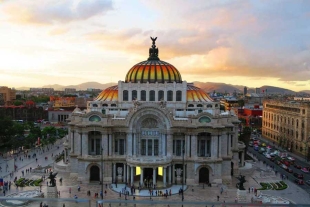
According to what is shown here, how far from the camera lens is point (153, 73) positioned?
72.4 metres

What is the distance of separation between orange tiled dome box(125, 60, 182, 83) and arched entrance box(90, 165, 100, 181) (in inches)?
788

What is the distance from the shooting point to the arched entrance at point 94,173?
6376 cm

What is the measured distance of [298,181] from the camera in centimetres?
6322

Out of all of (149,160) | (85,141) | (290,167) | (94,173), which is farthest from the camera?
(290,167)

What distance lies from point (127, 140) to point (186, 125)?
35.3 feet

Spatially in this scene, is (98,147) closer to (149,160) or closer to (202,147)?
(149,160)

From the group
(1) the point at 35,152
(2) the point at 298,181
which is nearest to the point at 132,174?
(2) the point at 298,181

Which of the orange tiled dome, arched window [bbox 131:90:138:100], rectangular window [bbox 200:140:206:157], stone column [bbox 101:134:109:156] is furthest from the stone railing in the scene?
the orange tiled dome

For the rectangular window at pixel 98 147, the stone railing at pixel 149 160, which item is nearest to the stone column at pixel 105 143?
the rectangular window at pixel 98 147

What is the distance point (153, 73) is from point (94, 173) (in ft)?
76.8

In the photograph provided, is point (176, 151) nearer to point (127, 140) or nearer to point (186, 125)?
point (186, 125)

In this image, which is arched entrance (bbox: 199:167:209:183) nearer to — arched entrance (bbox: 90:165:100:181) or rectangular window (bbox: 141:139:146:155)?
rectangular window (bbox: 141:139:146:155)

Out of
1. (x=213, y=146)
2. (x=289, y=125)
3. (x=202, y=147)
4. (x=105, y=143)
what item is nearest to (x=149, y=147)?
(x=105, y=143)

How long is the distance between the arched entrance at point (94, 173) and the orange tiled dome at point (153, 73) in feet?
65.7
